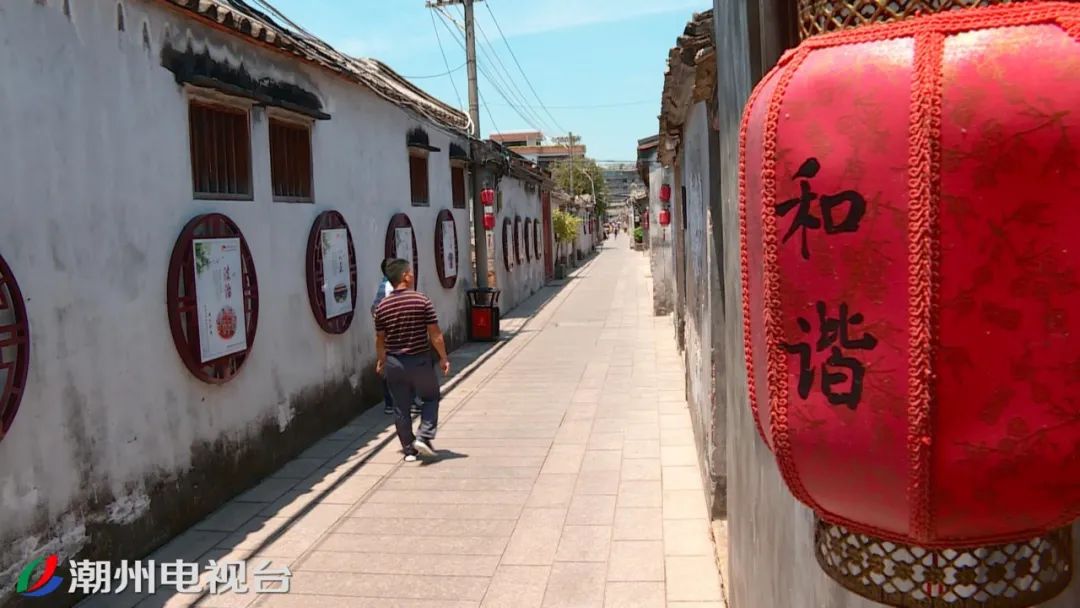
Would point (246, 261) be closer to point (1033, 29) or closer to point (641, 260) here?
point (1033, 29)

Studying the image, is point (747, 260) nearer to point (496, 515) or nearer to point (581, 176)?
point (496, 515)

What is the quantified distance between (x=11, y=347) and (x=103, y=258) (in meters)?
1.03

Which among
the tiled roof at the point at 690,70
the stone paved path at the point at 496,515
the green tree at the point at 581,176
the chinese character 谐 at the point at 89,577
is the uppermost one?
the green tree at the point at 581,176

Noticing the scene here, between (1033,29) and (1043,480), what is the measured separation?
27.2 inches

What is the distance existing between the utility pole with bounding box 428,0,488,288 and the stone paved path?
566 cm

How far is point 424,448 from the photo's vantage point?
25.8ft

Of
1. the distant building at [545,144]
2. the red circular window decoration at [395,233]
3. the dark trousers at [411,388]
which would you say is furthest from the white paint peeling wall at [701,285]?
the distant building at [545,144]

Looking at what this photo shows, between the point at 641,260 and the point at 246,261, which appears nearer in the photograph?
the point at 246,261

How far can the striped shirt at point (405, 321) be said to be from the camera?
24.2 feet

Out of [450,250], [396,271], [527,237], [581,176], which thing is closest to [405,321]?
[396,271]

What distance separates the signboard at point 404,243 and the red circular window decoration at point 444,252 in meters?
1.69

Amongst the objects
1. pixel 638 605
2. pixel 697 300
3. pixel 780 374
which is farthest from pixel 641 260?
pixel 780 374

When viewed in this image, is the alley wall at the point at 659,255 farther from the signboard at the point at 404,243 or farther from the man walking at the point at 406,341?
Answer: the man walking at the point at 406,341

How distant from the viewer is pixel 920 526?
1321 millimetres
